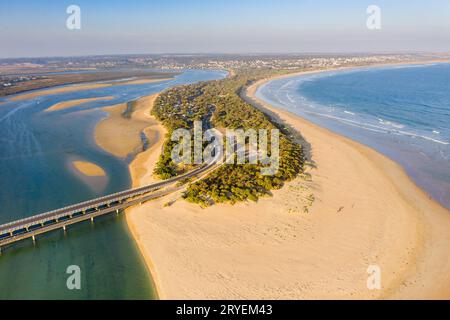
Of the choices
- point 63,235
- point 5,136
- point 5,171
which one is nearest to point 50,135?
point 5,136

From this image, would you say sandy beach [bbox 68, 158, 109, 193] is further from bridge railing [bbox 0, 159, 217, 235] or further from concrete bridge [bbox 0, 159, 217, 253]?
concrete bridge [bbox 0, 159, 217, 253]

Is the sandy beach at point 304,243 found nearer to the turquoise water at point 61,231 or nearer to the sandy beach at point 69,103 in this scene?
the turquoise water at point 61,231

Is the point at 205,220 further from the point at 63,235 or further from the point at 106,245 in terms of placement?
the point at 63,235

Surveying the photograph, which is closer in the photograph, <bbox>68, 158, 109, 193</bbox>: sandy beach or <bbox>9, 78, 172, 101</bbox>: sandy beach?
<bbox>68, 158, 109, 193</bbox>: sandy beach

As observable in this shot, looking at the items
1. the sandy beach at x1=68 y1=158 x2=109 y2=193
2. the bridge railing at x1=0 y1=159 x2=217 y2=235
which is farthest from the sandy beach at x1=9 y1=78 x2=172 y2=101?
the bridge railing at x1=0 y1=159 x2=217 y2=235

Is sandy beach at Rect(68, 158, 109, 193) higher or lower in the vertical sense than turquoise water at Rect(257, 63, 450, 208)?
lower

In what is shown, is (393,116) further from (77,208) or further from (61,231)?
(61,231)

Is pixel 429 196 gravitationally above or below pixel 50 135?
below
